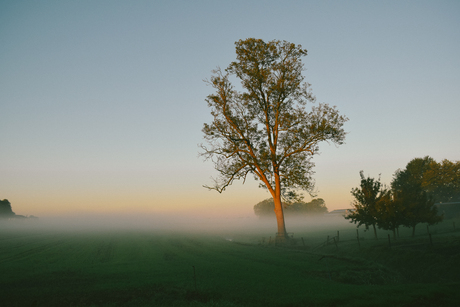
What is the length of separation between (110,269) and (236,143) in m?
18.4

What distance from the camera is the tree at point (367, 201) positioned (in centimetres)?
3312

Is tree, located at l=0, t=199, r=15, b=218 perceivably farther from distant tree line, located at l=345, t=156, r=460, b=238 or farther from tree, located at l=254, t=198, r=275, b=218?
distant tree line, located at l=345, t=156, r=460, b=238

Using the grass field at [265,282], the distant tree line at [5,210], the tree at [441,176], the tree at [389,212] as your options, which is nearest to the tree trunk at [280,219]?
the grass field at [265,282]

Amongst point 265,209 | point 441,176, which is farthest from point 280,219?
point 265,209

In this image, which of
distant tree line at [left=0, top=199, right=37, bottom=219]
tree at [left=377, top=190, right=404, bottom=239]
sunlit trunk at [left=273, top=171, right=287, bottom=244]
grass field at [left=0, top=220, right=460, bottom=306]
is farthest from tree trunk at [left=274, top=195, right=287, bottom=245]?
distant tree line at [left=0, top=199, right=37, bottom=219]

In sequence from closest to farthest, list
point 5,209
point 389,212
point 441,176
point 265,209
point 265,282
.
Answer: point 265,282, point 389,212, point 441,176, point 265,209, point 5,209

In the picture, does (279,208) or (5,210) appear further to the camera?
(5,210)

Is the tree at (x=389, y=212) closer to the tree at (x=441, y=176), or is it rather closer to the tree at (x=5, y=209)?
the tree at (x=441, y=176)

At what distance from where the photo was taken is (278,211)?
107 ft

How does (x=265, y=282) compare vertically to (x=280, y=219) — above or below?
below

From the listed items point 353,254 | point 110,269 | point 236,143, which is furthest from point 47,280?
point 353,254

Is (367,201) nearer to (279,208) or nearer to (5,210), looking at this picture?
(279,208)

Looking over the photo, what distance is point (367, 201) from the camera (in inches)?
1353

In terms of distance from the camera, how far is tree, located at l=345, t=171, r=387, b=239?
1304 inches
